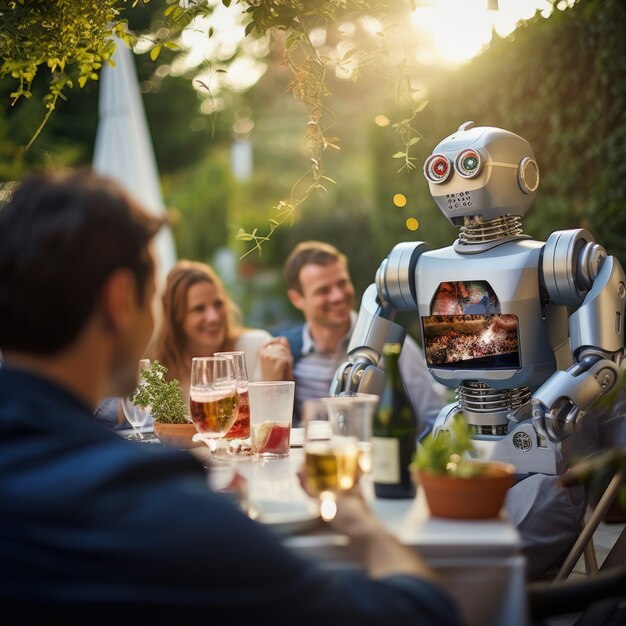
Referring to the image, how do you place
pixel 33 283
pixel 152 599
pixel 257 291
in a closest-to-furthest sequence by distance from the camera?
pixel 152 599 → pixel 33 283 → pixel 257 291

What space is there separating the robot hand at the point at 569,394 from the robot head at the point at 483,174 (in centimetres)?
66

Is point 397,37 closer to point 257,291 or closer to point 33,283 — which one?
point 33,283

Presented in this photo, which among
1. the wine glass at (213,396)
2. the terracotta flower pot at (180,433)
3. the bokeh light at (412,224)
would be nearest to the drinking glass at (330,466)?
the wine glass at (213,396)

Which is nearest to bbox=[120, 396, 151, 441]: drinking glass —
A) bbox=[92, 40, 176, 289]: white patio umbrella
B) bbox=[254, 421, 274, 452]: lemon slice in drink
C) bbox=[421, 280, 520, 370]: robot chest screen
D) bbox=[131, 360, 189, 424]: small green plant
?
bbox=[131, 360, 189, 424]: small green plant

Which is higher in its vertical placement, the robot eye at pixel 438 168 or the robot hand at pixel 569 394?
the robot eye at pixel 438 168

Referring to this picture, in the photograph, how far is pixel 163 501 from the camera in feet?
3.78

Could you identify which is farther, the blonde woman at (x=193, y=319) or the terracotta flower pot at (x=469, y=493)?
the blonde woman at (x=193, y=319)

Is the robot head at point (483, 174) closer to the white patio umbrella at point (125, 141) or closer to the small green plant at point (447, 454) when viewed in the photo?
the small green plant at point (447, 454)

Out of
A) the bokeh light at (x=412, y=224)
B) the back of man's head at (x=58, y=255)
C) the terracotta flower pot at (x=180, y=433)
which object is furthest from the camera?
the bokeh light at (x=412, y=224)

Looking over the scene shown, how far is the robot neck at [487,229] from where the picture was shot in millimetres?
3180

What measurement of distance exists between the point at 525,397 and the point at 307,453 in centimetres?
172

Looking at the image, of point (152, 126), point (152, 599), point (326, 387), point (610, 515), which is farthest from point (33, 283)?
point (152, 126)

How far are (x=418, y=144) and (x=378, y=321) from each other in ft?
13.8

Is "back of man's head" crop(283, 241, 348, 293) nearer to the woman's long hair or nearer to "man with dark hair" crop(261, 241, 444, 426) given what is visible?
"man with dark hair" crop(261, 241, 444, 426)
